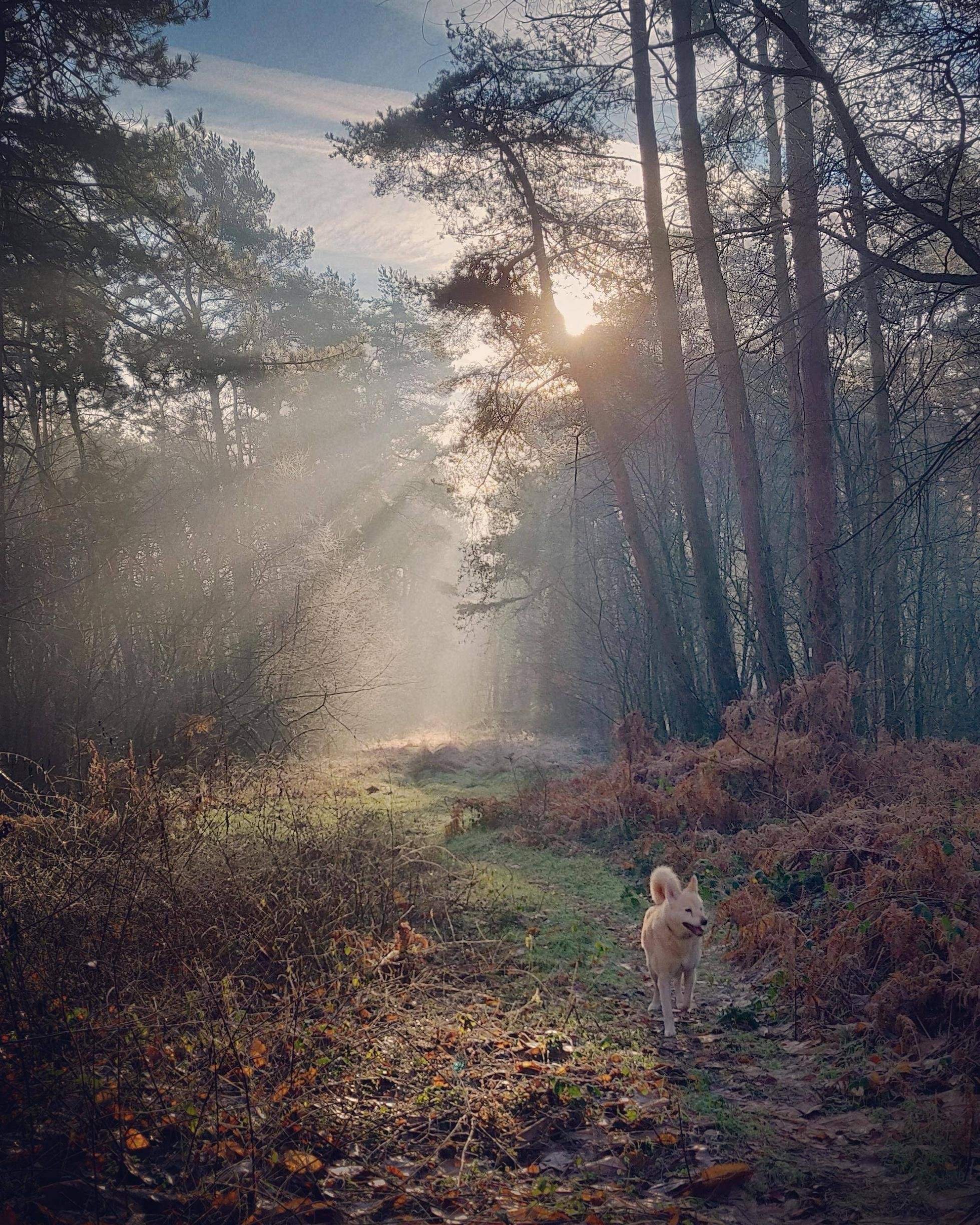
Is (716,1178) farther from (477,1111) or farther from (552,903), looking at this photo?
(552,903)

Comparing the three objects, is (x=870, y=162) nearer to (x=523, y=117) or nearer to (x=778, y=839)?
(x=778, y=839)

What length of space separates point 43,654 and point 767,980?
12.5 meters

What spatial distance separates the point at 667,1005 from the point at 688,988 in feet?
1.04

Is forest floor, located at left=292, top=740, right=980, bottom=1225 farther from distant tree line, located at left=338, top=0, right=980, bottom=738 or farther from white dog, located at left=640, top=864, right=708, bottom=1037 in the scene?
distant tree line, located at left=338, top=0, right=980, bottom=738

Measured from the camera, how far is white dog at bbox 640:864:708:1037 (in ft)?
18.2

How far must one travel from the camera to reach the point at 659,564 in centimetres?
1891

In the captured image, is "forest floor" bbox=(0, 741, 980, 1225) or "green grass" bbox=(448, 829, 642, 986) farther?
"green grass" bbox=(448, 829, 642, 986)

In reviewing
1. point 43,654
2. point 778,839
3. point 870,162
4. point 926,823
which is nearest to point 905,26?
point 870,162

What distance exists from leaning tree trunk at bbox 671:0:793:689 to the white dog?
7.21 meters

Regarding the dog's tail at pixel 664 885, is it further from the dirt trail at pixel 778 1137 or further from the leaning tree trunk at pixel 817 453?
the leaning tree trunk at pixel 817 453

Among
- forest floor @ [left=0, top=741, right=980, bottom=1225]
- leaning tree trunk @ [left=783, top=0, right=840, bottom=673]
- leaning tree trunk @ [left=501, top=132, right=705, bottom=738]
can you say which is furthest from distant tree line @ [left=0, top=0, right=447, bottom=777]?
leaning tree trunk @ [left=783, top=0, right=840, bottom=673]

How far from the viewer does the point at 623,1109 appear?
178 inches

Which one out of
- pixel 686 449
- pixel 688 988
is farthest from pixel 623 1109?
pixel 686 449

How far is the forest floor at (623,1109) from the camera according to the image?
3654mm
